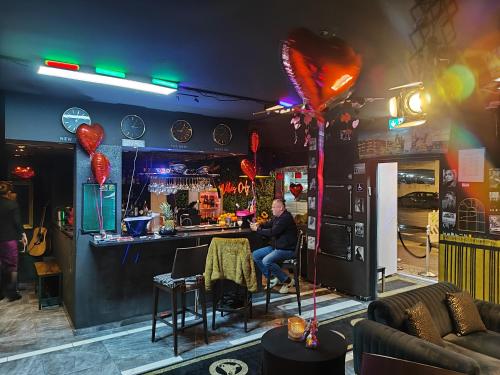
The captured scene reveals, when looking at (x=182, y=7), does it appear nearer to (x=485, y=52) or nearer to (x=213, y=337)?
(x=485, y=52)

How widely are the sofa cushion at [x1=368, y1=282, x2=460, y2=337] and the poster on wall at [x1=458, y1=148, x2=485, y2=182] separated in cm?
127

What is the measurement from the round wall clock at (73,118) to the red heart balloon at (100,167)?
42cm

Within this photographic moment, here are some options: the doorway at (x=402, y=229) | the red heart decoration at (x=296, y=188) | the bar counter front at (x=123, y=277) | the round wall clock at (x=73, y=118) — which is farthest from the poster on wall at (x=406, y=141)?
the round wall clock at (x=73, y=118)

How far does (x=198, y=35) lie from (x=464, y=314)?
124 inches

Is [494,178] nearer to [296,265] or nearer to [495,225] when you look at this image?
[495,225]

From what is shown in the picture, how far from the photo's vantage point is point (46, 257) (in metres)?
5.99

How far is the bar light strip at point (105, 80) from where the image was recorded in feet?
10.3

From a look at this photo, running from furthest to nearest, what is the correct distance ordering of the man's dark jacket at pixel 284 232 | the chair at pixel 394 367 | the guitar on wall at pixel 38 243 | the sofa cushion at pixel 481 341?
the guitar on wall at pixel 38 243 → the man's dark jacket at pixel 284 232 → the sofa cushion at pixel 481 341 → the chair at pixel 394 367

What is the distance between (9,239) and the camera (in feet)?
16.8

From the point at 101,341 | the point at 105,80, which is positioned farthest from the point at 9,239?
the point at 105,80

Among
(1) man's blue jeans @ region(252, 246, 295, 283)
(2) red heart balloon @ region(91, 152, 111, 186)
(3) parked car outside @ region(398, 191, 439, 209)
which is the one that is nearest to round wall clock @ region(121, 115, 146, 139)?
(2) red heart balloon @ region(91, 152, 111, 186)

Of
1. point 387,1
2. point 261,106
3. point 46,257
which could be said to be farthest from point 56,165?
point 387,1

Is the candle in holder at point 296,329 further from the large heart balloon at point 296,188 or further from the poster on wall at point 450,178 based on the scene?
the large heart balloon at point 296,188

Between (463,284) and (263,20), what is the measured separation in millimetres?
3642
